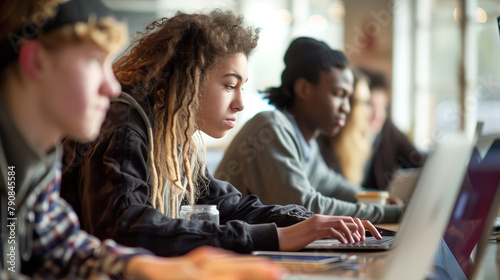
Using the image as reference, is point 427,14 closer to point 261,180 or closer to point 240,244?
point 261,180

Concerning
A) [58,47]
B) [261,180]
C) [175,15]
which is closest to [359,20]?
[261,180]

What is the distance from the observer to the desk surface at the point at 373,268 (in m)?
0.82

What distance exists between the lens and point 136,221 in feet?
3.25

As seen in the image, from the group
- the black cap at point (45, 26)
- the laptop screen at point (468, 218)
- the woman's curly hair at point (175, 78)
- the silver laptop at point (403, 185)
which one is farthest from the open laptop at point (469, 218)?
the silver laptop at point (403, 185)

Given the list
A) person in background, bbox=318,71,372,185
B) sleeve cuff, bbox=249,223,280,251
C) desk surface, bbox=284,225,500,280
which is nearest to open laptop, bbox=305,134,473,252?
desk surface, bbox=284,225,500,280

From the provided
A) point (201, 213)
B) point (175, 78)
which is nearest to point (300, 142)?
point (175, 78)

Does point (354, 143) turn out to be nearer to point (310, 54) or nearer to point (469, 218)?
point (310, 54)

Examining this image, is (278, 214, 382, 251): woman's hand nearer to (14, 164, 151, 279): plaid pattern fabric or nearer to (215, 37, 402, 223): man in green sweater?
(14, 164, 151, 279): plaid pattern fabric

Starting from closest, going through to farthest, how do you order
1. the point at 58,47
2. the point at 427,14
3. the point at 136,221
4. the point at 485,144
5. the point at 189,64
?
1. the point at 58,47
2. the point at 136,221
3. the point at 485,144
4. the point at 189,64
5. the point at 427,14

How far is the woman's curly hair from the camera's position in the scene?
1.22 m

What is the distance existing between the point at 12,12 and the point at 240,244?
1.76 ft

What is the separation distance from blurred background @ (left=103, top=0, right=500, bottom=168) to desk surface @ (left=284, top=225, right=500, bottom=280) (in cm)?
457

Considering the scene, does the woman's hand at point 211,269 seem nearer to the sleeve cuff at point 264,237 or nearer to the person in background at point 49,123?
the person in background at point 49,123

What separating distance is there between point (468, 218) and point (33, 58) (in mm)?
901
